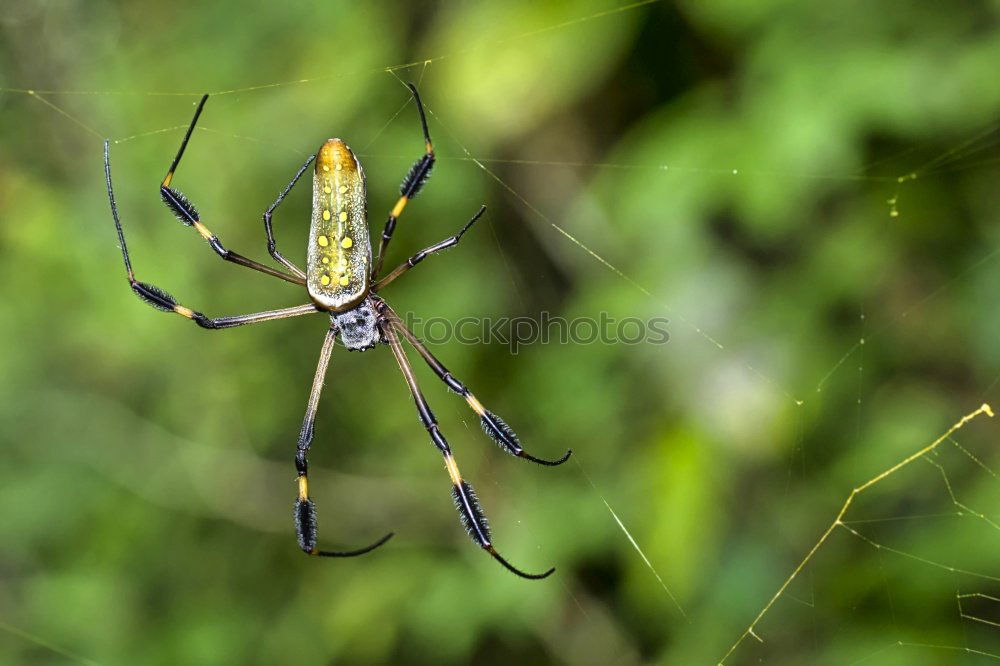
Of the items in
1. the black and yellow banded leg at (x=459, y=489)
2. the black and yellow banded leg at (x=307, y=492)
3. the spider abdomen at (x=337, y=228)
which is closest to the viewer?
the spider abdomen at (x=337, y=228)

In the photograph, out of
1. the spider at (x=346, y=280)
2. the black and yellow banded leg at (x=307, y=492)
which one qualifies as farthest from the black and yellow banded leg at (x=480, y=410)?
the black and yellow banded leg at (x=307, y=492)

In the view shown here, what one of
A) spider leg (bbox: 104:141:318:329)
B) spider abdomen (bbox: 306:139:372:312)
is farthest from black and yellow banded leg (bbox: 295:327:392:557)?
spider abdomen (bbox: 306:139:372:312)

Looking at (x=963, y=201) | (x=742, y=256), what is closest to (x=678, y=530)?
(x=742, y=256)

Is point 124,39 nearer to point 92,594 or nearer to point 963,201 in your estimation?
point 92,594

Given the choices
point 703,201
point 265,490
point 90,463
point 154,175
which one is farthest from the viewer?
point 90,463

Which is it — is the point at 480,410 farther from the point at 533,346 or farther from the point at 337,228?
the point at 337,228

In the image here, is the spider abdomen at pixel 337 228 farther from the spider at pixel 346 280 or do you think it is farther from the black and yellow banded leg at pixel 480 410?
the black and yellow banded leg at pixel 480 410

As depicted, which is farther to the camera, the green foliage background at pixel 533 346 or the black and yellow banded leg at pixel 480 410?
the black and yellow banded leg at pixel 480 410

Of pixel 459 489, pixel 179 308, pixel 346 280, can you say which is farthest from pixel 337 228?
pixel 459 489

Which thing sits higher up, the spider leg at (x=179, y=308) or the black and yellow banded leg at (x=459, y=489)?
the spider leg at (x=179, y=308)
